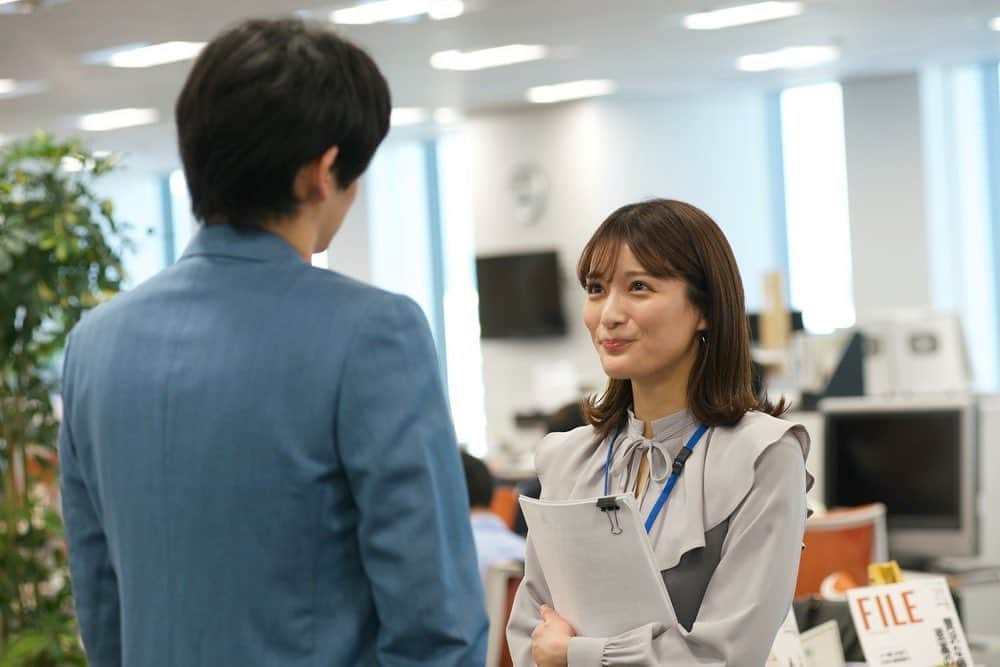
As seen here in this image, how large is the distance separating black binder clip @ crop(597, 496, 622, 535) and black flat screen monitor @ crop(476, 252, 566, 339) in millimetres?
9929

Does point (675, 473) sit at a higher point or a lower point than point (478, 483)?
higher

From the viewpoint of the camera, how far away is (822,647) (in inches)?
88.0

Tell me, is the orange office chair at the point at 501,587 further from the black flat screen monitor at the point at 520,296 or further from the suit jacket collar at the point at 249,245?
the black flat screen monitor at the point at 520,296

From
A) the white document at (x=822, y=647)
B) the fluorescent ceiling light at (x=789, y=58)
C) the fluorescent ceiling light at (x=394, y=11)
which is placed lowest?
the white document at (x=822, y=647)

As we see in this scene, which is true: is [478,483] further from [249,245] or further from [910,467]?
[249,245]

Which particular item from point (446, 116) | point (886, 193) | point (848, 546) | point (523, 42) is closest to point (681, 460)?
point (848, 546)

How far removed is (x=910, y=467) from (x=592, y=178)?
7.18 m

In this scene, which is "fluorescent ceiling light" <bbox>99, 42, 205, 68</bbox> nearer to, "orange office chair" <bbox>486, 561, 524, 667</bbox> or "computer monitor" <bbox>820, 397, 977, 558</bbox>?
"computer monitor" <bbox>820, 397, 977, 558</bbox>

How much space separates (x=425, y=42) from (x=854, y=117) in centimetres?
440

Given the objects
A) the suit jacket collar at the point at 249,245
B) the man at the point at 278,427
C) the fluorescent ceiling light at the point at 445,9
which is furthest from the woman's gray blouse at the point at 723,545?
the fluorescent ceiling light at the point at 445,9

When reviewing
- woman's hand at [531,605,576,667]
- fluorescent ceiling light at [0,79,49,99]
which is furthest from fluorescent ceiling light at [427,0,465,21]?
woman's hand at [531,605,576,667]

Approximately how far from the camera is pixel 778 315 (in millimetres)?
8703

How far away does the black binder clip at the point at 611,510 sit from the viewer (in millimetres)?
1630

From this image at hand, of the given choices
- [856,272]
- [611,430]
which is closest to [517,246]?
[856,272]
